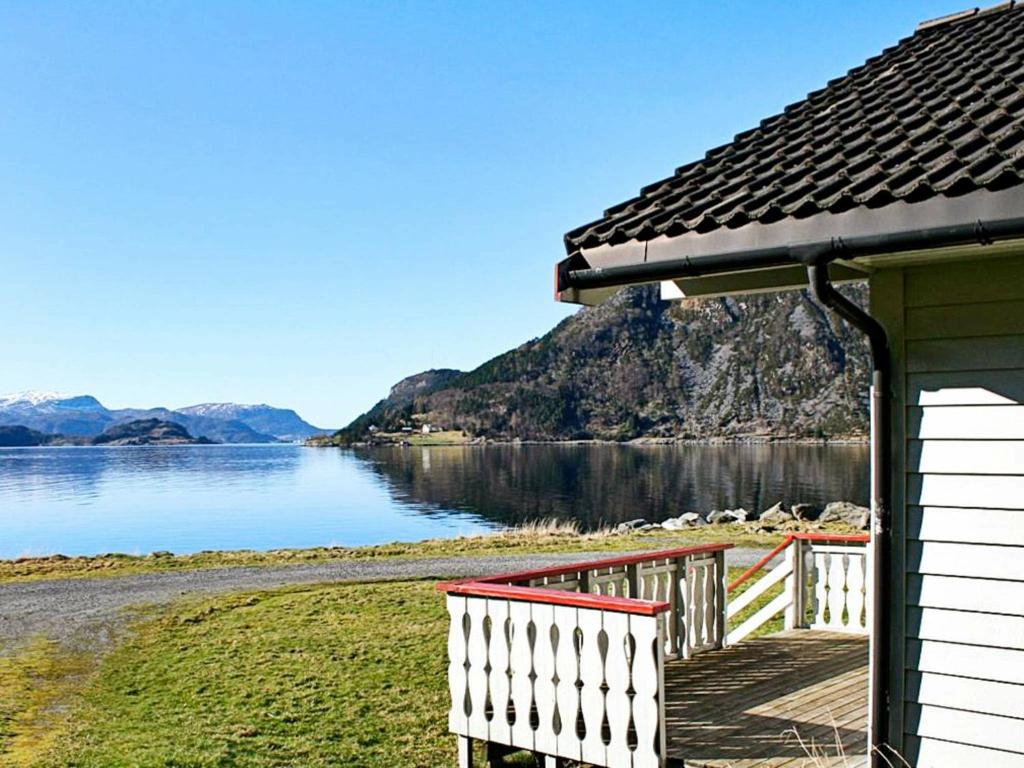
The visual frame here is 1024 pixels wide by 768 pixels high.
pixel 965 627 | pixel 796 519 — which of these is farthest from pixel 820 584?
pixel 796 519

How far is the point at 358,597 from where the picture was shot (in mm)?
15648

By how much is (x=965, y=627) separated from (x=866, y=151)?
87.5 inches

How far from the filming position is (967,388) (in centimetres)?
432

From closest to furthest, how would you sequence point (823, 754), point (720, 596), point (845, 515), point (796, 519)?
point (823, 754)
point (720, 596)
point (845, 515)
point (796, 519)

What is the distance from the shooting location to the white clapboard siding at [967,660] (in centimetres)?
419

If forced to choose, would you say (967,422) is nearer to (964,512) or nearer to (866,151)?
(964,512)

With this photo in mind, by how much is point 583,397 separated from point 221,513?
456 ft

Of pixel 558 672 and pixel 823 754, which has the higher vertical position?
pixel 558 672

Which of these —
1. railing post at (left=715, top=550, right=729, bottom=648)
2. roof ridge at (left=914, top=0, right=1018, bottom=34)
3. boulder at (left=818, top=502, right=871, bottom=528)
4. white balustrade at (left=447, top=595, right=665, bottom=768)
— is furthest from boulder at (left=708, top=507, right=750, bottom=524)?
white balustrade at (left=447, top=595, right=665, bottom=768)

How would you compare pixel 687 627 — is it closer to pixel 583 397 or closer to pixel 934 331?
pixel 934 331

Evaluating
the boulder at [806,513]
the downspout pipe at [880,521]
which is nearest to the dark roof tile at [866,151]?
the downspout pipe at [880,521]

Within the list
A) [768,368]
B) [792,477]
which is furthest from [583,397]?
[792,477]

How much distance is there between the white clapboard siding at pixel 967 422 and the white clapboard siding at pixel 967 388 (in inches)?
1.0

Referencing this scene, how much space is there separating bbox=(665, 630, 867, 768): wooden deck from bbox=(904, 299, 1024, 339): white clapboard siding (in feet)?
8.61
